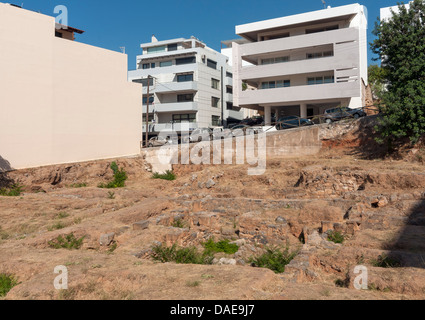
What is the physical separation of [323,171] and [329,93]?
1395cm

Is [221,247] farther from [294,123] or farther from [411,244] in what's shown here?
[294,123]

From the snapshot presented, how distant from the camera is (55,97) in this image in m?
21.7

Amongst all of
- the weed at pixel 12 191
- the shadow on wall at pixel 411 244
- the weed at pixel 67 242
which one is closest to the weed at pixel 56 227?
the weed at pixel 67 242

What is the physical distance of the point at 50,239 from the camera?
9.45m

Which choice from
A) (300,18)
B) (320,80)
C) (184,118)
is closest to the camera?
(320,80)

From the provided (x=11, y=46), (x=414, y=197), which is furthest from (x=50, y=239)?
(x=11, y=46)

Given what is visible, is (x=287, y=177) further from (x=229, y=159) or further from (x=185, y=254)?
(x=185, y=254)

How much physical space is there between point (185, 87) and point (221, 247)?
28427mm

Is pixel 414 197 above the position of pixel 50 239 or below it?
above

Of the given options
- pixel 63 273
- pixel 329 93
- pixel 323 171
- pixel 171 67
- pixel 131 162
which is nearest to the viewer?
pixel 63 273

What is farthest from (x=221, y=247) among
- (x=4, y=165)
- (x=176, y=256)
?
(x=4, y=165)

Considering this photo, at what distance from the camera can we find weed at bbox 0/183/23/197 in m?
17.3

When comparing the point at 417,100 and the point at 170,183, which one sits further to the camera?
the point at 170,183

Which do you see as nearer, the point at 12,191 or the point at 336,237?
the point at 336,237
